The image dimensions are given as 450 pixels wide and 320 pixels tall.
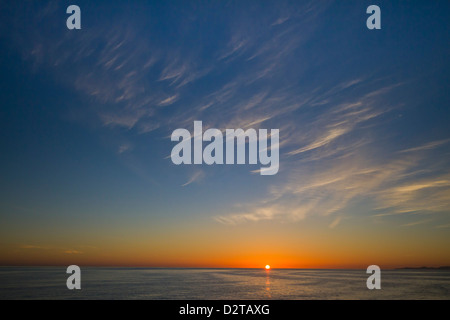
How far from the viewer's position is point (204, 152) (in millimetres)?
26469
